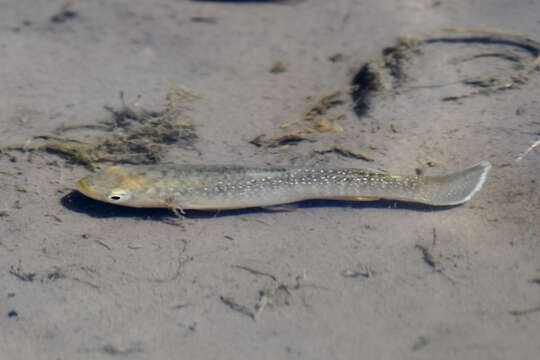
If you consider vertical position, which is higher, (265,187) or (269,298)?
(265,187)

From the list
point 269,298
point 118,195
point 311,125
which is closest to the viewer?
point 269,298

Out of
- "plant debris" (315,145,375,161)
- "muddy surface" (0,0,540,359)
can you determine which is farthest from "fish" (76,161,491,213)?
"plant debris" (315,145,375,161)

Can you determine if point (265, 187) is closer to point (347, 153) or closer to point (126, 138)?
point (347, 153)

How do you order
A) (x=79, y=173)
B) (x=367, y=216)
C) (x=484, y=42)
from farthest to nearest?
(x=484, y=42)
(x=79, y=173)
(x=367, y=216)

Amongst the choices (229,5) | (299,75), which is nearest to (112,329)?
(299,75)

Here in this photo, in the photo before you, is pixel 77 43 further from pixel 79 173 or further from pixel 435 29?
pixel 435 29

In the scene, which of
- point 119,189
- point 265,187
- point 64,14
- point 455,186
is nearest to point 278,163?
point 265,187
